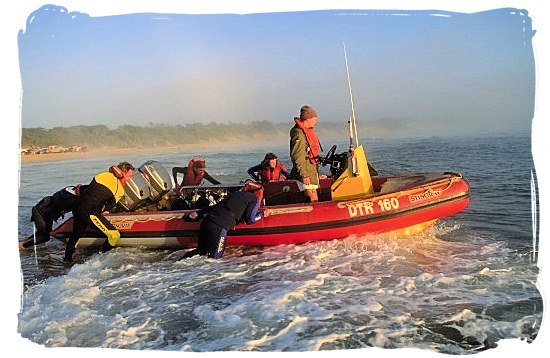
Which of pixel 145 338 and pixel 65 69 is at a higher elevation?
pixel 65 69

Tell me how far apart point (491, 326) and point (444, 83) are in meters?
0.90

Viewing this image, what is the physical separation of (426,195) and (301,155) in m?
0.82

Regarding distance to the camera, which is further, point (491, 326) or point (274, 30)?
point (274, 30)

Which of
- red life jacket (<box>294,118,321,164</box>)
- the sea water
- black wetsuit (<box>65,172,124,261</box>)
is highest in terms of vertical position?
red life jacket (<box>294,118,321,164</box>)

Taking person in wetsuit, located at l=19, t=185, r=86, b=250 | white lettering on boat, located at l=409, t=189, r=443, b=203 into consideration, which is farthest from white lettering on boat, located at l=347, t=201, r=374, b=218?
person in wetsuit, located at l=19, t=185, r=86, b=250

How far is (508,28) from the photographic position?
1886 millimetres

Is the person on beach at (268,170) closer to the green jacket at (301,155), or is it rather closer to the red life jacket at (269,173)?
the red life jacket at (269,173)

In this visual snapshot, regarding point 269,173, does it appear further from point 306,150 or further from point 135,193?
point 135,193

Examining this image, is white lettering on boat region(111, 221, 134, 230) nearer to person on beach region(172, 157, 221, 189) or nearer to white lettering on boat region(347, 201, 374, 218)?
person on beach region(172, 157, 221, 189)

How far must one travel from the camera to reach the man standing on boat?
320 cm

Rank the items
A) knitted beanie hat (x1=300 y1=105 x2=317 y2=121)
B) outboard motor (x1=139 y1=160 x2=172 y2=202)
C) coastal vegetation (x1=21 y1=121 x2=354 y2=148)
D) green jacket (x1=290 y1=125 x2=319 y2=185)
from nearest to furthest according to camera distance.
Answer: coastal vegetation (x1=21 y1=121 x2=354 y2=148) → knitted beanie hat (x1=300 y1=105 x2=317 y2=121) → green jacket (x1=290 y1=125 x2=319 y2=185) → outboard motor (x1=139 y1=160 x2=172 y2=202)

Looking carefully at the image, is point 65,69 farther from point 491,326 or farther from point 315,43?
point 491,326

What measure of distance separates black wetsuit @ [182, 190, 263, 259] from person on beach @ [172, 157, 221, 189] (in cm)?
96

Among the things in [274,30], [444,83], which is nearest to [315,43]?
[274,30]
